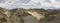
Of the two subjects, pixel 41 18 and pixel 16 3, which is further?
pixel 16 3

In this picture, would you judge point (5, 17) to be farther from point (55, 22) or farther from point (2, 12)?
point (55, 22)

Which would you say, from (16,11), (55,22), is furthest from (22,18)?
(55,22)

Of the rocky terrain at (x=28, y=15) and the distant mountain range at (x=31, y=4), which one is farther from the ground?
the distant mountain range at (x=31, y=4)

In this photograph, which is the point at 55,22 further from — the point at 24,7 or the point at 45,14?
the point at 24,7

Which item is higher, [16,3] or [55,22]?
[16,3]

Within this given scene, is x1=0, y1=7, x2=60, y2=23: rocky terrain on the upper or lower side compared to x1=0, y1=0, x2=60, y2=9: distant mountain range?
lower

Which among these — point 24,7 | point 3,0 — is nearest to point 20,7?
point 24,7
